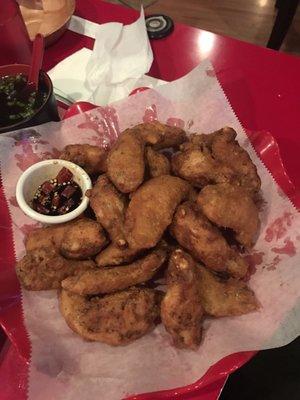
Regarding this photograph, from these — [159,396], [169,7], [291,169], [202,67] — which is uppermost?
[202,67]

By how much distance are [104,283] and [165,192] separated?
266mm

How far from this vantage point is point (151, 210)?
106 cm

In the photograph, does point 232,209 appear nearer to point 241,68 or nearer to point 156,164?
point 156,164

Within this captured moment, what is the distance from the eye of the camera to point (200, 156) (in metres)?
1.16

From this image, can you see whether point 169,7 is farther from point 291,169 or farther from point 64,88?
point 291,169

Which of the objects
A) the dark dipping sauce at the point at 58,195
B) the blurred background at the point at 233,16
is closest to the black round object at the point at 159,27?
the dark dipping sauce at the point at 58,195

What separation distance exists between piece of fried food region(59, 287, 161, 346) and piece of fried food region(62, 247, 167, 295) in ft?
0.07

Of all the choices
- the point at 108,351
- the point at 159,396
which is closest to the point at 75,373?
the point at 108,351

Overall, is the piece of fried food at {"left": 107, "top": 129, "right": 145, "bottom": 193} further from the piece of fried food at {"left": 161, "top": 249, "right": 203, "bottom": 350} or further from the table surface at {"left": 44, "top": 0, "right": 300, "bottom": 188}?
the table surface at {"left": 44, "top": 0, "right": 300, "bottom": 188}

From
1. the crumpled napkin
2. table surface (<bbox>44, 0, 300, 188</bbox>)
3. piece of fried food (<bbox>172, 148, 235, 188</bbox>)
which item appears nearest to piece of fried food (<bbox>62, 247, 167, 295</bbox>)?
piece of fried food (<bbox>172, 148, 235, 188</bbox>)

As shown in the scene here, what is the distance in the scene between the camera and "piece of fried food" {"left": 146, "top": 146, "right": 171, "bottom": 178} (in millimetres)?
1195

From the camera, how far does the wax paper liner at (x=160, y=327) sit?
36.9 inches

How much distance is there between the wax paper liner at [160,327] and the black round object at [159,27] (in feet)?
1.56

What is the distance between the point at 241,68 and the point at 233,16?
169 centimetres
